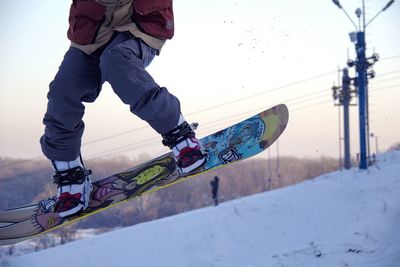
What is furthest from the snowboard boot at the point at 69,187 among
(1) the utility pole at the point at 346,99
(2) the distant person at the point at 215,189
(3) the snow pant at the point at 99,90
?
(1) the utility pole at the point at 346,99

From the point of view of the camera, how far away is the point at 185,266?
7465 mm

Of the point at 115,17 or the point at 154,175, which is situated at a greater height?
the point at 115,17

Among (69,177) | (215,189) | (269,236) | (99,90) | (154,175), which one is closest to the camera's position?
(99,90)

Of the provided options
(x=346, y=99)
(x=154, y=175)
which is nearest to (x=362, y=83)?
(x=346, y=99)

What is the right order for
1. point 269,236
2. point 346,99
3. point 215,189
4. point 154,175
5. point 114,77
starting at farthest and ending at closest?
point 346,99, point 215,189, point 269,236, point 154,175, point 114,77

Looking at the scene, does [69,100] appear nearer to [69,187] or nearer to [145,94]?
[145,94]

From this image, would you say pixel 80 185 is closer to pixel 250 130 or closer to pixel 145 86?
pixel 145 86

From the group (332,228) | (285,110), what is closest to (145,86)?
(285,110)

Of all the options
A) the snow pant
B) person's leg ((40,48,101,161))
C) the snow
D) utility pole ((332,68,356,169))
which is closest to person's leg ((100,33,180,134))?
the snow pant

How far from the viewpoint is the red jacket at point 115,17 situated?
2.45m

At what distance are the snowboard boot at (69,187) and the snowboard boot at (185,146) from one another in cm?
85

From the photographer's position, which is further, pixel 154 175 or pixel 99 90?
pixel 154 175

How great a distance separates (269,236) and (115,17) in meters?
6.67

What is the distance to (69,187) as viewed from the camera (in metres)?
3.07
